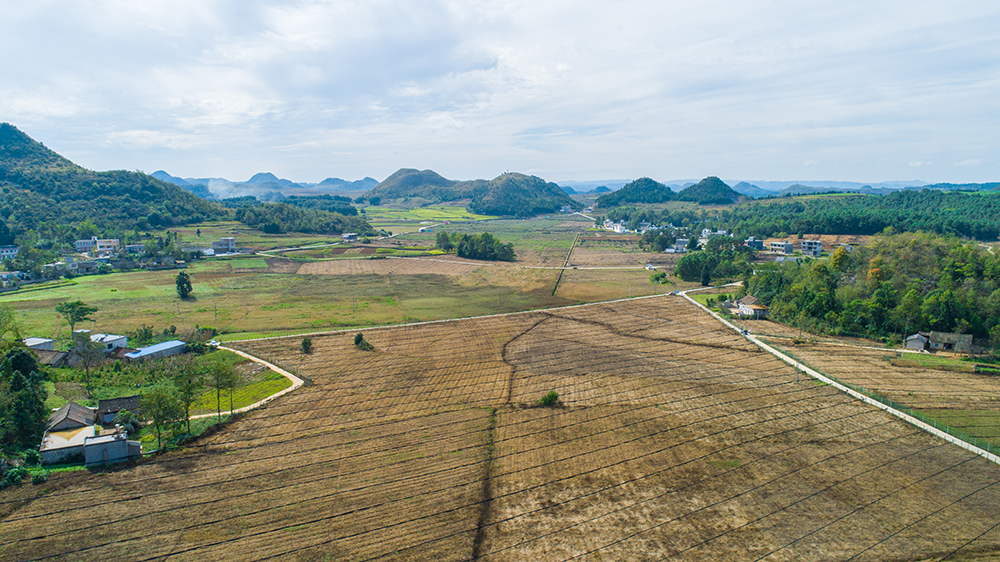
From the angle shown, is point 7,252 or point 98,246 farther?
point 98,246

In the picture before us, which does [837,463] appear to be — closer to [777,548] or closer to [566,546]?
[777,548]

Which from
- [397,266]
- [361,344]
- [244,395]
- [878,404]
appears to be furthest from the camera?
[397,266]

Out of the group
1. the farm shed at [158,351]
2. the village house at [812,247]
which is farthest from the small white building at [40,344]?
the village house at [812,247]

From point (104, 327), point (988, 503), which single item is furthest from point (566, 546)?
point (104, 327)

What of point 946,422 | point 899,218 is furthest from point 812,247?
point 946,422

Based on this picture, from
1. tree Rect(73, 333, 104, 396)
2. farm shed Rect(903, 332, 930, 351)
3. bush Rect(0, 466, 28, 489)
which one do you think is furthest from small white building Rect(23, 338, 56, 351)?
farm shed Rect(903, 332, 930, 351)

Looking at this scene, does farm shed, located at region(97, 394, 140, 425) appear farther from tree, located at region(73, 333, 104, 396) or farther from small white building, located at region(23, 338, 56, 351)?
small white building, located at region(23, 338, 56, 351)

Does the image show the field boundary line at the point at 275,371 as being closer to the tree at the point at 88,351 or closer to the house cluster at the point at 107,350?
the house cluster at the point at 107,350

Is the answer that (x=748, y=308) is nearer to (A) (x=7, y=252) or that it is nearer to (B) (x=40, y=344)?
(B) (x=40, y=344)
